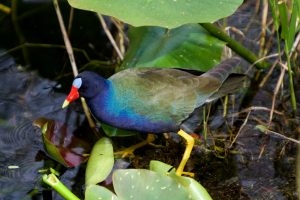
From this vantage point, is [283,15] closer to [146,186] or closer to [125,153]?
[125,153]

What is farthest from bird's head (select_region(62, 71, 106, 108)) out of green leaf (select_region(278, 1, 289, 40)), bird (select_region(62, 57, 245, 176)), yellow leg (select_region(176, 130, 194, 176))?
green leaf (select_region(278, 1, 289, 40))

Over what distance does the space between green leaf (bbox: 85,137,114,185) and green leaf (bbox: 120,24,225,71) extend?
2.00 feet

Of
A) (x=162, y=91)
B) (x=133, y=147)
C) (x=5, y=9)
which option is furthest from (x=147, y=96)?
(x=5, y=9)

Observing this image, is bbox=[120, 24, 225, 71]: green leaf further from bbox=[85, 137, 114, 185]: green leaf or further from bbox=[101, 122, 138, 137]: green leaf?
bbox=[85, 137, 114, 185]: green leaf

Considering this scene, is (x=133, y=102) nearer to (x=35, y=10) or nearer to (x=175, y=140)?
(x=175, y=140)

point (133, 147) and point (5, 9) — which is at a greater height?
point (5, 9)

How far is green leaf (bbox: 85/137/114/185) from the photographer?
3010 millimetres

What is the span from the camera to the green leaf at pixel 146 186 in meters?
2.69

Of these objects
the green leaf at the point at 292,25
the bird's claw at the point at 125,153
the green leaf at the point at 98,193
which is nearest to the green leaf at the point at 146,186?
the green leaf at the point at 98,193

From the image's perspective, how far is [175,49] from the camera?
3625mm

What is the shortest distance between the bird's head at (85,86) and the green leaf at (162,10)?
1.18 ft

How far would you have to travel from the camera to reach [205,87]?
3445mm

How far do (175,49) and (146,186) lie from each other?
1137 mm

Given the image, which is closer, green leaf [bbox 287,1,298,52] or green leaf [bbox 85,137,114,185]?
green leaf [bbox 85,137,114,185]
